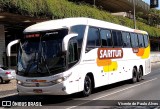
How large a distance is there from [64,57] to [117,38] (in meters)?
5.99

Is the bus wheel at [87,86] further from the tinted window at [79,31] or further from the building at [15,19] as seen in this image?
the building at [15,19]

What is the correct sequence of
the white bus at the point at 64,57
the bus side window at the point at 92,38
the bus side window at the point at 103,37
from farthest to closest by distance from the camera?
the bus side window at the point at 103,37
the bus side window at the point at 92,38
the white bus at the point at 64,57

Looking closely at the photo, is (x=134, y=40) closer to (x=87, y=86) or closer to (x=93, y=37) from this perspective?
(x=93, y=37)

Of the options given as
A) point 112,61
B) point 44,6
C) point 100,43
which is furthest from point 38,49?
point 44,6

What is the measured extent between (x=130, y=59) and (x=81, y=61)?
22.2 feet

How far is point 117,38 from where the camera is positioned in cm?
1892

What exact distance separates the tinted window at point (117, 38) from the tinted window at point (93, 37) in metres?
2.08

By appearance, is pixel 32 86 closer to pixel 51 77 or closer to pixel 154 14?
pixel 51 77

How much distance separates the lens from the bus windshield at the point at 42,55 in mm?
13453

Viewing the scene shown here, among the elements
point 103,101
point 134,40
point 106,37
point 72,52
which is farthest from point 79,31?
point 134,40

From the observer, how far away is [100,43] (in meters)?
16.7

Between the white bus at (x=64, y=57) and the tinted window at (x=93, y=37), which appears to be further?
the tinted window at (x=93, y=37)

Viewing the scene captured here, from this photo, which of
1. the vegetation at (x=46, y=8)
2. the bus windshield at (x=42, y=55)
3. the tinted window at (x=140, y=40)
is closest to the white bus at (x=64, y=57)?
the bus windshield at (x=42, y=55)

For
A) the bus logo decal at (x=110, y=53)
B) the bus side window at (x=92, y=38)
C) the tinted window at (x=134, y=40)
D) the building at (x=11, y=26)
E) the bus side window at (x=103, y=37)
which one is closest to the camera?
the bus side window at (x=92, y=38)
